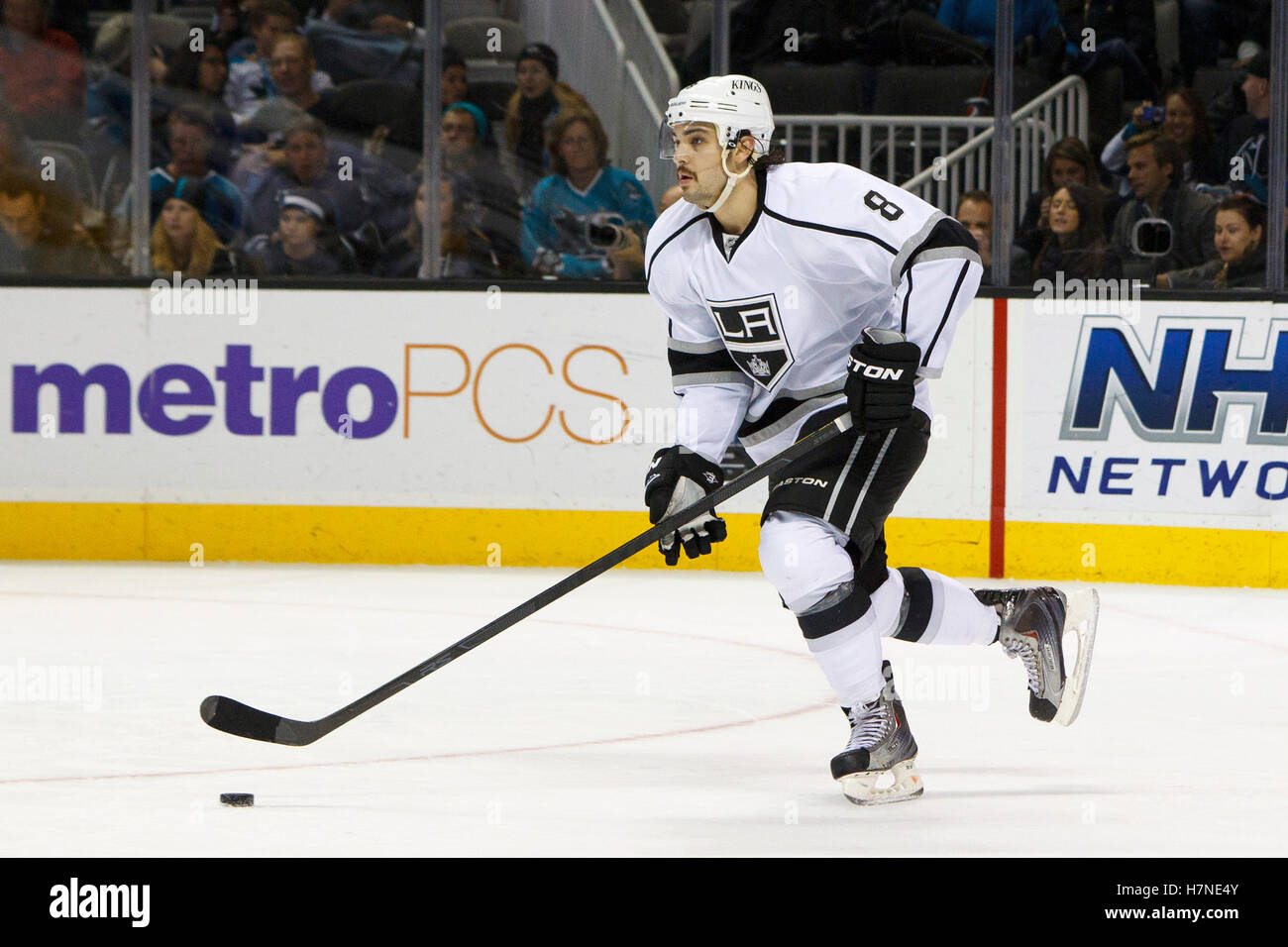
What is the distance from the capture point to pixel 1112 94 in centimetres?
635

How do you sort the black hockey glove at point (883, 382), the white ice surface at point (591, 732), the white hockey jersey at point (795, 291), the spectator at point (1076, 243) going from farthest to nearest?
the spectator at point (1076, 243)
the white hockey jersey at point (795, 291)
the black hockey glove at point (883, 382)
the white ice surface at point (591, 732)

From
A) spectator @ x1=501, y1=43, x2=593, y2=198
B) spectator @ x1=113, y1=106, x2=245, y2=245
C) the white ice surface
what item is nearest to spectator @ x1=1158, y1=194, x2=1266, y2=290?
the white ice surface

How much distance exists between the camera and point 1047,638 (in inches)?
139

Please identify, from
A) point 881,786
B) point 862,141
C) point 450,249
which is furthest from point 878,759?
point 862,141

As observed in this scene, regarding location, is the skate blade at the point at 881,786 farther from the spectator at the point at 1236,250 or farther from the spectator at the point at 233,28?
the spectator at the point at 233,28

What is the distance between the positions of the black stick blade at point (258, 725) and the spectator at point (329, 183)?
11.7 ft

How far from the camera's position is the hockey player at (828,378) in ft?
10.3

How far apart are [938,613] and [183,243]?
3972mm

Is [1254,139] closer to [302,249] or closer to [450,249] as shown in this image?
[450,249]

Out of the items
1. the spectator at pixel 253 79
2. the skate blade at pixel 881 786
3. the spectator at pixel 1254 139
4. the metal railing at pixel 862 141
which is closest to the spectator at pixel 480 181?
the spectator at pixel 253 79

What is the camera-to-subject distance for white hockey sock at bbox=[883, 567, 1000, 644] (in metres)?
3.41

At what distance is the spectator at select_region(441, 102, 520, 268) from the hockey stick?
3381 millimetres

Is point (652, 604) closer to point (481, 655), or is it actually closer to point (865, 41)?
point (481, 655)
